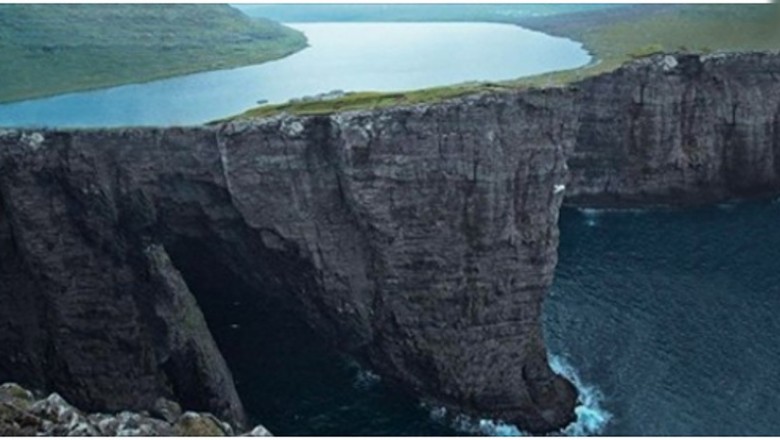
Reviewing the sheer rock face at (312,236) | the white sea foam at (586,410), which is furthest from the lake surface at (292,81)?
the white sea foam at (586,410)

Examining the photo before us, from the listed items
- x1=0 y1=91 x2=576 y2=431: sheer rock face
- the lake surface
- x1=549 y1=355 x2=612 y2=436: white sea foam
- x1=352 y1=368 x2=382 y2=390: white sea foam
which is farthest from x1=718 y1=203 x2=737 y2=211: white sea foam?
x1=352 y1=368 x2=382 y2=390: white sea foam

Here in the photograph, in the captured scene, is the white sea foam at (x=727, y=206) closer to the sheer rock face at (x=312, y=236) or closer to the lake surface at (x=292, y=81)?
the lake surface at (x=292, y=81)

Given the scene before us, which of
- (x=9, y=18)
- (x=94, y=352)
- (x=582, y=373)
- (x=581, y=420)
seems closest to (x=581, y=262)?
(x=582, y=373)

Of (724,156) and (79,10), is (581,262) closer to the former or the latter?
(724,156)

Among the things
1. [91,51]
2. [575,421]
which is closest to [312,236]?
[575,421]

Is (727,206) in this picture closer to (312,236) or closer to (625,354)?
(625,354)

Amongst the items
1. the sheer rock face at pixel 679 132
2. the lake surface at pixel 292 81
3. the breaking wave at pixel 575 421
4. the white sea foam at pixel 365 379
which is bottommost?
the breaking wave at pixel 575 421
